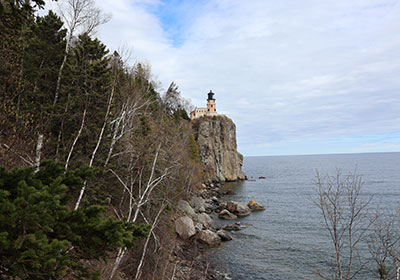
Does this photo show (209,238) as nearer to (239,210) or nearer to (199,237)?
(199,237)

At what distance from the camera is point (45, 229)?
3078mm

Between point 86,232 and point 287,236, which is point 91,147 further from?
point 287,236

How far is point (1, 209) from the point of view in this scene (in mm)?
2885

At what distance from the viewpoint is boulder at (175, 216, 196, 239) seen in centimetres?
2256

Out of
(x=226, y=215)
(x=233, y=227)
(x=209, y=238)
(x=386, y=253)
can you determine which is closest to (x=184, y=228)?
(x=209, y=238)

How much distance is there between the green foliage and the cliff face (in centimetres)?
6241

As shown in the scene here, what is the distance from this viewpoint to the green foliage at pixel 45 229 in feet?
9.50

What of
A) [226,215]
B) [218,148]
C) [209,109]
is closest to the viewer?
[226,215]

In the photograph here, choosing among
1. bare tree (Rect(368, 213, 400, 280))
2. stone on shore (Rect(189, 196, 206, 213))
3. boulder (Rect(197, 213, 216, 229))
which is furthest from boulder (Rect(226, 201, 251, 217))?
bare tree (Rect(368, 213, 400, 280))

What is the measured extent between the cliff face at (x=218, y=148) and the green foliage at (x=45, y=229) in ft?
205

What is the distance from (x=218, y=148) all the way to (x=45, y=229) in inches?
2754

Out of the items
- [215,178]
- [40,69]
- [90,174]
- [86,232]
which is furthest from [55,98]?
[215,178]

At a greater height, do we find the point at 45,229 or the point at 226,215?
the point at 45,229

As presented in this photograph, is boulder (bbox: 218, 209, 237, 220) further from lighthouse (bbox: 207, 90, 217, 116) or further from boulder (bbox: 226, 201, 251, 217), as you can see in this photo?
lighthouse (bbox: 207, 90, 217, 116)
